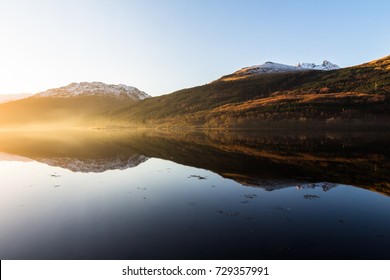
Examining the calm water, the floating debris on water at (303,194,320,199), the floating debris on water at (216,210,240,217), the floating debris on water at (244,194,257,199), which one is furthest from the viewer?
the floating debris on water at (244,194,257,199)

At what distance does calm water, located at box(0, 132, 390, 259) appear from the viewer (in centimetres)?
1602

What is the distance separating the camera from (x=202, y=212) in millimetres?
22719

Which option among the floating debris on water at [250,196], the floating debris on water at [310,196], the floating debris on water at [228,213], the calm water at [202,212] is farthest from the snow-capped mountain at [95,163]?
the floating debris on water at [310,196]

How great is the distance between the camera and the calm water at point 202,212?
16.0 meters

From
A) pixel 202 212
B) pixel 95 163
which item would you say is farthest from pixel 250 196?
pixel 95 163

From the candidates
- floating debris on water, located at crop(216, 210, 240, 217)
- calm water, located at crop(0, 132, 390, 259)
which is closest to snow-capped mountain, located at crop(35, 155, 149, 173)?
calm water, located at crop(0, 132, 390, 259)

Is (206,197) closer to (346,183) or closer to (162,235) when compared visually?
(162,235)

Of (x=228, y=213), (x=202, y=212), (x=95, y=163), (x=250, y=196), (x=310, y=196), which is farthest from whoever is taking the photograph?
(x=95, y=163)

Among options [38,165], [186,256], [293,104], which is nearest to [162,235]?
[186,256]

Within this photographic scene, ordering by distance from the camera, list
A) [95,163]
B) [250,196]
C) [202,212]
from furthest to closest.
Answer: [95,163] < [250,196] < [202,212]

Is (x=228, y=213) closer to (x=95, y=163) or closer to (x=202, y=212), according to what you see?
(x=202, y=212)

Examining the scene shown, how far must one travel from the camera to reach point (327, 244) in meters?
16.2

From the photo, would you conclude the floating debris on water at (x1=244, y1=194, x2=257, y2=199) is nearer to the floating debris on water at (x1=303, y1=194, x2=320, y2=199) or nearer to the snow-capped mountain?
the floating debris on water at (x1=303, y1=194, x2=320, y2=199)

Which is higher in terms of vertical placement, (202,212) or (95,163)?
(95,163)
